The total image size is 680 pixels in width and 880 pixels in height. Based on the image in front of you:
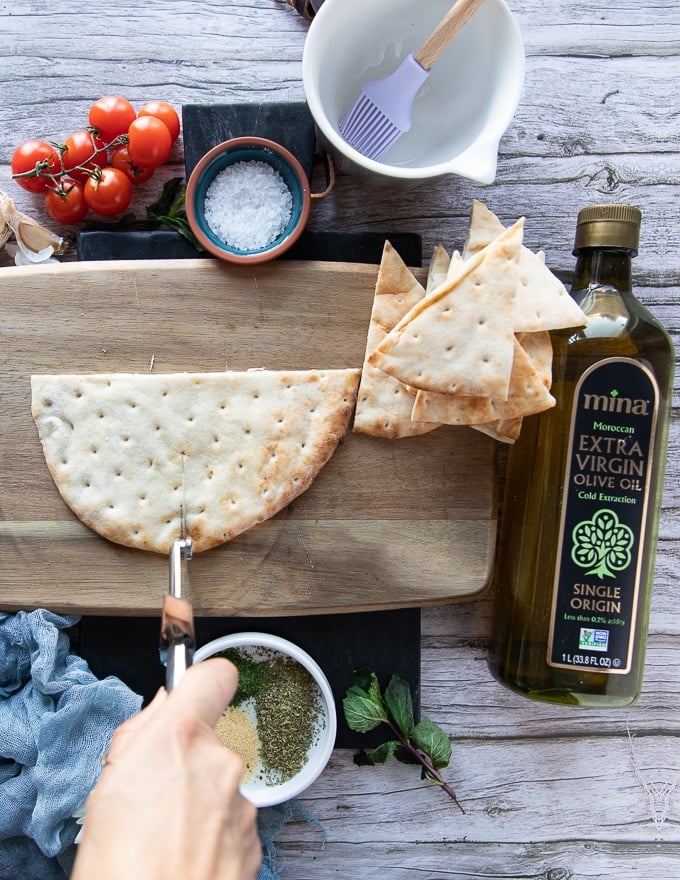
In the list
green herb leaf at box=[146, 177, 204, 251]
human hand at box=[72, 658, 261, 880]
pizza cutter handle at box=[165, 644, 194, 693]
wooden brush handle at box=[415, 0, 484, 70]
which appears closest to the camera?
human hand at box=[72, 658, 261, 880]

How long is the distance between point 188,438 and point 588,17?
1.24 m

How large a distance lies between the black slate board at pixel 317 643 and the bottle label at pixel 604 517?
31 centimetres

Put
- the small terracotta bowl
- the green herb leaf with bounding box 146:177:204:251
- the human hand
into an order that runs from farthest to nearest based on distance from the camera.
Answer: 1. the green herb leaf with bounding box 146:177:204:251
2. the small terracotta bowl
3. the human hand

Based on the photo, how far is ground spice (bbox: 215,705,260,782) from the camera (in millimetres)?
1478

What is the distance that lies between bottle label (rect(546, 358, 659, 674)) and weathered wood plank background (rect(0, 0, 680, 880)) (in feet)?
0.79

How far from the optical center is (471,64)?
4.69ft

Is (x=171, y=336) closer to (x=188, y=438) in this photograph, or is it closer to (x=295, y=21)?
(x=188, y=438)

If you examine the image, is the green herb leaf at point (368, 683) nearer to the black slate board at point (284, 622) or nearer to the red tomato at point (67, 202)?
the black slate board at point (284, 622)

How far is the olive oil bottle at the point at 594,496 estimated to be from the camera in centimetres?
140

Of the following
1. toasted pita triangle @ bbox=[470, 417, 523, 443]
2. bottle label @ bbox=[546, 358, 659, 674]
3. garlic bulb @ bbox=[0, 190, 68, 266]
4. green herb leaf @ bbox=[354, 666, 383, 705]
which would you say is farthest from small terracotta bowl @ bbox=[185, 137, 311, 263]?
green herb leaf @ bbox=[354, 666, 383, 705]

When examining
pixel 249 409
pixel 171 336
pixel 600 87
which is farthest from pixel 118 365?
pixel 600 87

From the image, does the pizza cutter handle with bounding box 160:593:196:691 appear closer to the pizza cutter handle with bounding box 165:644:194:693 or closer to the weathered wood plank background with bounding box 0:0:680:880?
the pizza cutter handle with bounding box 165:644:194:693

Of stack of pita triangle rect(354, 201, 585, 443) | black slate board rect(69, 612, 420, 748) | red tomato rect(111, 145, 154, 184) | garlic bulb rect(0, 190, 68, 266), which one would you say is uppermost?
red tomato rect(111, 145, 154, 184)

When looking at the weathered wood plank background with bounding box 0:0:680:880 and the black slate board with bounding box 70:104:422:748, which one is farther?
the weathered wood plank background with bounding box 0:0:680:880
